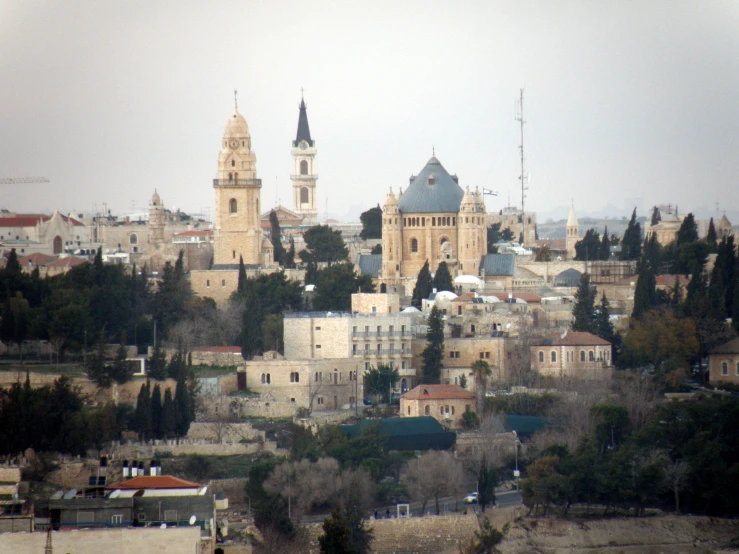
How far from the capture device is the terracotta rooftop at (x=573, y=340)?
1630 inches

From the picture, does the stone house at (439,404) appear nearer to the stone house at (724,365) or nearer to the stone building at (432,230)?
the stone house at (724,365)

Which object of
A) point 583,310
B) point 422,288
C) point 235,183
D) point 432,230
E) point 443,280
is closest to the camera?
point 583,310

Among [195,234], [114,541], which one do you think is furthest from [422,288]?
[114,541]

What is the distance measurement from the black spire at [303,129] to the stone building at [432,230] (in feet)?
97.9

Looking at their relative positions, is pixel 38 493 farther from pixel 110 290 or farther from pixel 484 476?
pixel 110 290

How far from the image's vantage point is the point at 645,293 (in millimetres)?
44594

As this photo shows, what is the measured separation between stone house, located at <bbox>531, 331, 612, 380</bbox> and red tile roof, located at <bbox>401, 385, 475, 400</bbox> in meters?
3.09

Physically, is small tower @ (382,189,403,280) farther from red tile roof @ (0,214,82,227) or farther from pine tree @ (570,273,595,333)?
red tile roof @ (0,214,82,227)

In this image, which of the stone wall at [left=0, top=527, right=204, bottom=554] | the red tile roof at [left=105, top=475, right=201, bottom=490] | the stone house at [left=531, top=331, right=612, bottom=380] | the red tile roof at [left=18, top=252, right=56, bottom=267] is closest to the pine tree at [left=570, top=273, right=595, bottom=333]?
the stone house at [left=531, top=331, right=612, bottom=380]

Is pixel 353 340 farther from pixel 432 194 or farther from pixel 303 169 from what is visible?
pixel 303 169

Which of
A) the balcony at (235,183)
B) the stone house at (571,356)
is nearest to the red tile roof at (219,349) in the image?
the stone house at (571,356)

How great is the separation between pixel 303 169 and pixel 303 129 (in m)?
1.97

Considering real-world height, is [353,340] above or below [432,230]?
below

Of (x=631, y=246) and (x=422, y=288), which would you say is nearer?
(x=422, y=288)
